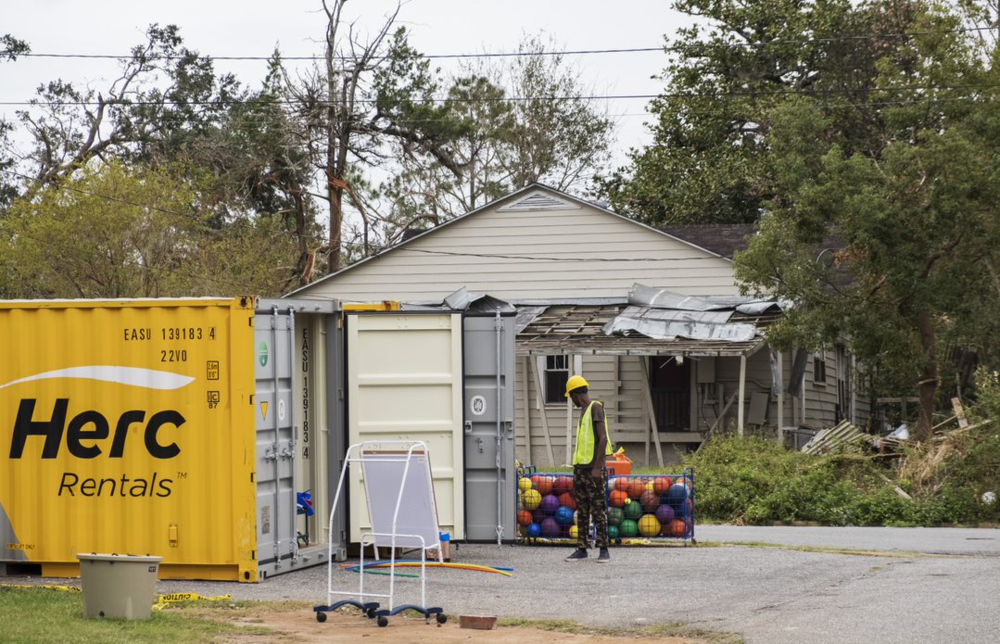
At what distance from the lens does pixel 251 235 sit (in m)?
41.9

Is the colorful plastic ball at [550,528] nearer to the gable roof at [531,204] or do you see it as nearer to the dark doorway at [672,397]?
the dark doorway at [672,397]

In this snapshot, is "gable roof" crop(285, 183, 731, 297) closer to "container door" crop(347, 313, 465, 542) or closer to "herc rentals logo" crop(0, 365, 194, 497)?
"container door" crop(347, 313, 465, 542)

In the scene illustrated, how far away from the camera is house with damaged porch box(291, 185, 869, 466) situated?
26781mm

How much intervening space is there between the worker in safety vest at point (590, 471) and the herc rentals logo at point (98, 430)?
12.6 ft

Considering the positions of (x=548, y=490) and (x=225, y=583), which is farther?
(x=548, y=490)

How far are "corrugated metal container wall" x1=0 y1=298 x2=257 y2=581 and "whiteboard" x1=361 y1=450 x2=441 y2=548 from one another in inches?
85.0

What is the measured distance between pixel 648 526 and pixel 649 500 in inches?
11.1

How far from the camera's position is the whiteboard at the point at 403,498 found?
10.3 m

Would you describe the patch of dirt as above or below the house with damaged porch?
below

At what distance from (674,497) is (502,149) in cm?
3484

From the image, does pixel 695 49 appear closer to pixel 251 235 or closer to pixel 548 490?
pixel 251 235

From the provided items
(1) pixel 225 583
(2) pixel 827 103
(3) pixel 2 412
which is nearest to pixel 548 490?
(1) pixel 225 583

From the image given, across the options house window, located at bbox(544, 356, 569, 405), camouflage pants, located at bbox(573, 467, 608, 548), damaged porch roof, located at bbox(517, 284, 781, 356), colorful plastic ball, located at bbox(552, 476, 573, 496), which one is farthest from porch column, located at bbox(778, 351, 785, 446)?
camouflage pants, located at bbox(573, 467, 608, 548)

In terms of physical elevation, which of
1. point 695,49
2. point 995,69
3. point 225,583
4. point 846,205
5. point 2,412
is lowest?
point 225,583
